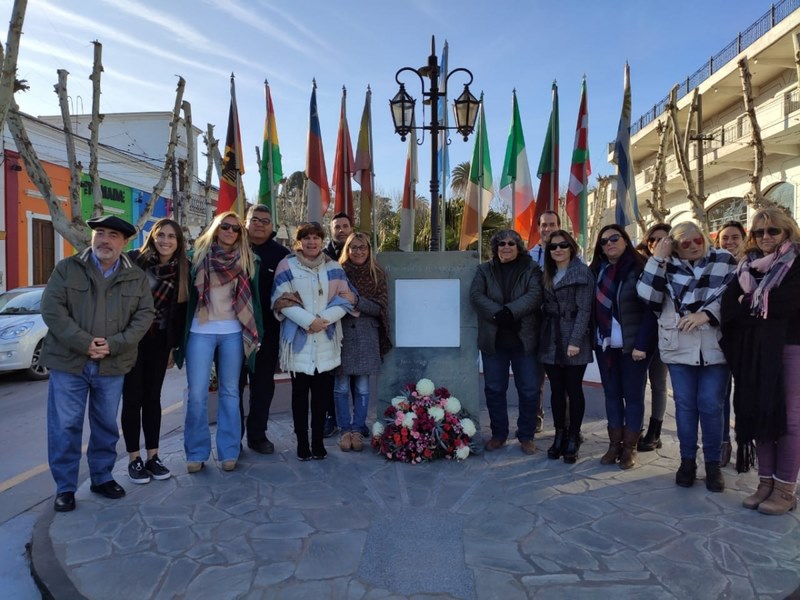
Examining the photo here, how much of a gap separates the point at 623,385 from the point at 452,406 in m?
1.36

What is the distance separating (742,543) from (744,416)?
86 centimetres

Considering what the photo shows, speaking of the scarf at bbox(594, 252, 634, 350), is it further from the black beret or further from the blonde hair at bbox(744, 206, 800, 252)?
the black beret

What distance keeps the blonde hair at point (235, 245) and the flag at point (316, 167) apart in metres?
5.67

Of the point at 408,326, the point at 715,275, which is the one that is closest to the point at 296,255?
the point at 408,326

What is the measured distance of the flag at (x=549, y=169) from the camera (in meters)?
9.25

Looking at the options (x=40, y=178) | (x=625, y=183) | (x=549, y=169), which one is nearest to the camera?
(x=625, y=183)

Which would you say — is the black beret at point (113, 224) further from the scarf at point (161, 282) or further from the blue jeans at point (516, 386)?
the blue jeans at point (516, 386)

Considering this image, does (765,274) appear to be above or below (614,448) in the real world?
above

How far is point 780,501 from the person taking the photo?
3.36 metres

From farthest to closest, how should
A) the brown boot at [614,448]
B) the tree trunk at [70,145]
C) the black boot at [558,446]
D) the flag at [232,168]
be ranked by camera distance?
the tree trunk at [70,145]
the flag at [232,168]
the black boot at [558,446]
the brown boot at [614,448]

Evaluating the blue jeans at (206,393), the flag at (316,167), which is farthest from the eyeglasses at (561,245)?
the flag at (316,167)

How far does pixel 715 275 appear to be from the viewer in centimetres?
365

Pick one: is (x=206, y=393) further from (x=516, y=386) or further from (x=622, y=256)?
(x=622, y=256)

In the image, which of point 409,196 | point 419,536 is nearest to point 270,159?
point 409,196
